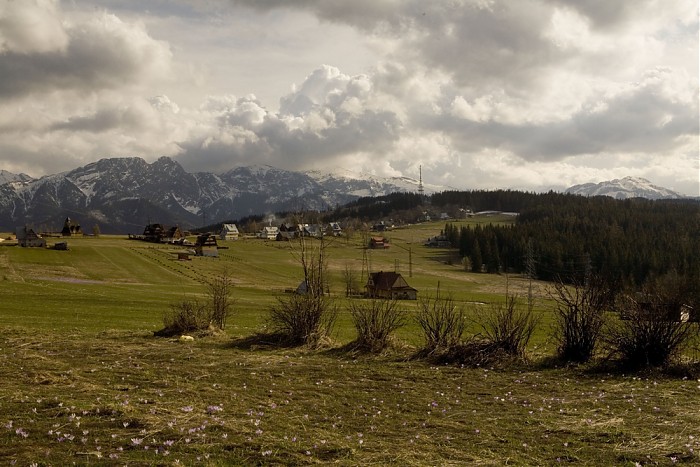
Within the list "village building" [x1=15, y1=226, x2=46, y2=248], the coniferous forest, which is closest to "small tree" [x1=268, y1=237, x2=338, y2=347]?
the coniferous forest

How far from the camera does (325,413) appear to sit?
1027 cm

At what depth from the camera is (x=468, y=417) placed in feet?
33.3

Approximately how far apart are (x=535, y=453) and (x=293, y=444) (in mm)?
3955

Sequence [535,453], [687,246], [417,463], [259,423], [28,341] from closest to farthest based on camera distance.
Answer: [417,463]
[535,453]
[259,423]
[28,341]
[687,246]

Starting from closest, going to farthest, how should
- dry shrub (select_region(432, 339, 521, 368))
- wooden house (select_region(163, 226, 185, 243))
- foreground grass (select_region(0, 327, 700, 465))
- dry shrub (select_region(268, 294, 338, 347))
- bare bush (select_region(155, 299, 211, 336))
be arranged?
foreground grass (select_region(0, 327, 700, 465)), dry shrub (select_region(432, 339, 521, 368)), dry shrub (select_region(268, 294, 338, 347)), bare bush (select_region(155, 299, 211, 336)), wooden house (select_region(163, 226, 185, 243))

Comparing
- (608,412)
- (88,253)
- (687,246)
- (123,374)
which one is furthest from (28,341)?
(687,246)

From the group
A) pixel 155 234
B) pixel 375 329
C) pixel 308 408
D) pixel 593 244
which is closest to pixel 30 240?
pixel 155 234

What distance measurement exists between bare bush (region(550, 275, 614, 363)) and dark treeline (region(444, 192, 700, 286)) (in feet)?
287

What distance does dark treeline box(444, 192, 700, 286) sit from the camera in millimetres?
116938

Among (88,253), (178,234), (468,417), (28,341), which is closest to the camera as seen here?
(468,417)

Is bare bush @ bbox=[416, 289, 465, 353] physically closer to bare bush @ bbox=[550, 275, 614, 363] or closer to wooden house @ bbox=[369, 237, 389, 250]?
bare bush @ bbox=[550, 275, 614, 363]

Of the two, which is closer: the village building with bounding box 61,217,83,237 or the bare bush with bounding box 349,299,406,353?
the bare bush with bounding box 349,299,406,353

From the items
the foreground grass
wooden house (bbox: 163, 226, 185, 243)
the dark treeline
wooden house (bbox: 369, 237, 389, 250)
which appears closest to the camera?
the foreground grass

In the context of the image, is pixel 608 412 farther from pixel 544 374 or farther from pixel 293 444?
pixel 293 444
